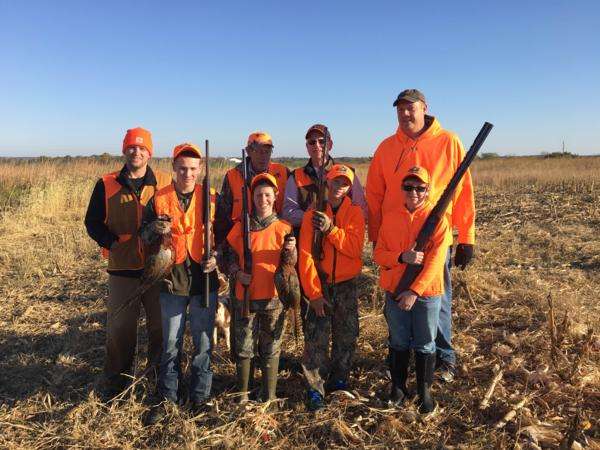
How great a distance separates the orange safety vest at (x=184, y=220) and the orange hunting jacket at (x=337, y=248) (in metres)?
0.80

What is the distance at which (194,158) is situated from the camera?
3566 millimetres

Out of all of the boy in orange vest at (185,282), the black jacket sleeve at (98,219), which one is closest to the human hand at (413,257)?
the boy in orange vest at (185,282)

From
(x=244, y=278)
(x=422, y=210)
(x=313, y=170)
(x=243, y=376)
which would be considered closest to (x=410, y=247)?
(x=422, y=210)

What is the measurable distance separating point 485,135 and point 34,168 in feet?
51.0

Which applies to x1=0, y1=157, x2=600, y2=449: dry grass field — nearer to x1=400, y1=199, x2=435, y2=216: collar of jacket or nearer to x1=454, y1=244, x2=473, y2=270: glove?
x1=454, y1=244, x2=473, y2=270: glove

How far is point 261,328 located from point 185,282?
703 millimetres

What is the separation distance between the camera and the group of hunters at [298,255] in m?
3.52

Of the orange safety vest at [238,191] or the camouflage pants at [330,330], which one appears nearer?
the camouflage pants at [330,330]

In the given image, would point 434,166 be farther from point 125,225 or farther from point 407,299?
point 125,225

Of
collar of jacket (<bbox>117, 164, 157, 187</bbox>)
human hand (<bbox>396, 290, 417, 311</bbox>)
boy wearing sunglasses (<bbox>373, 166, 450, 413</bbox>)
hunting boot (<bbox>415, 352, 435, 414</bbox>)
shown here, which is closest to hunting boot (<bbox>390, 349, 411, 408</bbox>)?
boy wearing sunglasses (<bbox>373, 166, 450, 413</bbox>)

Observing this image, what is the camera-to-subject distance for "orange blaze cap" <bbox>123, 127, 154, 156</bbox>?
12.4 feet

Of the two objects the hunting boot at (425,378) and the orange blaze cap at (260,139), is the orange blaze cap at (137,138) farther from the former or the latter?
the hunting boot at (425,378)

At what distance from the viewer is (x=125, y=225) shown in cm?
383

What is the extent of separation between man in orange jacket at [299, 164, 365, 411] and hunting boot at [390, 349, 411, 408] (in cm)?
37
